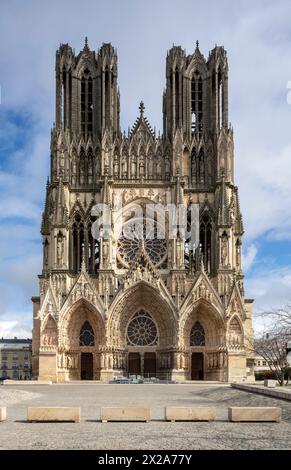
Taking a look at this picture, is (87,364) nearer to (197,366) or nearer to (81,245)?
(197,366)

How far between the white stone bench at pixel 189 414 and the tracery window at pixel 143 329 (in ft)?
145

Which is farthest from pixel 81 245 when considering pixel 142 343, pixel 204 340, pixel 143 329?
pixel 204 340

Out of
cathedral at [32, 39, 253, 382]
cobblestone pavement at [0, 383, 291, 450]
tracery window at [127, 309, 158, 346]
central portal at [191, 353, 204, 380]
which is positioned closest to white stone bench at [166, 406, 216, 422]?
cobblestone pavement at [0, 383, 291, 450]

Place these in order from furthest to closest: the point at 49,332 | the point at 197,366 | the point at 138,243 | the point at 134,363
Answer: the point at 138,243 → the point at 134,363 → the point at 197,366 → the point at 49,332

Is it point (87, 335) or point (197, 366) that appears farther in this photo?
point (87, 335)

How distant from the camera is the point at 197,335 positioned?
67.1m

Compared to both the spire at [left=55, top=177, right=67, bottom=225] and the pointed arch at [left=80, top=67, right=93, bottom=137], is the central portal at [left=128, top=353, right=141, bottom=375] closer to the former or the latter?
the spire at [left=55, top=177, right=67, bottom=225]

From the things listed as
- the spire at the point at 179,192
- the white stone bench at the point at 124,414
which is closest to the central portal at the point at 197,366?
the spire at the point at 179,192

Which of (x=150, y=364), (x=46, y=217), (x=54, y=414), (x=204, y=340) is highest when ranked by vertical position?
(x=46, y=217)

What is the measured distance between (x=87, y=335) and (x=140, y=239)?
9854 mm

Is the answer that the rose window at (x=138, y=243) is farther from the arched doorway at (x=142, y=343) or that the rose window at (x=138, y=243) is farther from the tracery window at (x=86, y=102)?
the tracery window at (x=86, y=102)

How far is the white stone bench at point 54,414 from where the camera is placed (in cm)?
2284

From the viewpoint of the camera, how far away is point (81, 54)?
73188mm

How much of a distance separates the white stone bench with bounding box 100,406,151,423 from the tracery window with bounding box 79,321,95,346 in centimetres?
4386
